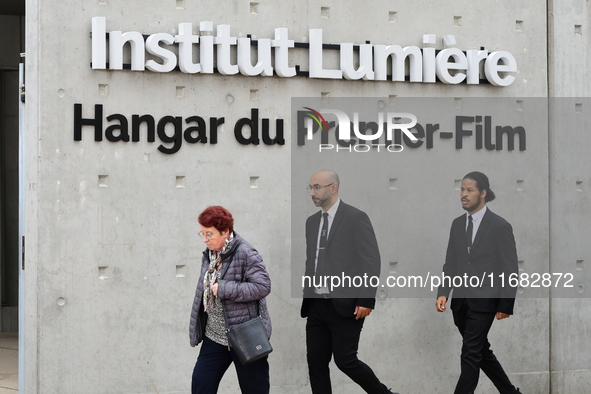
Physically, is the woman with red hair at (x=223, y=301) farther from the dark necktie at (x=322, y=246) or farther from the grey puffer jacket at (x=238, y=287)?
the dark necktie at (x=322, y=246)

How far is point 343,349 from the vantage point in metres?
6.95

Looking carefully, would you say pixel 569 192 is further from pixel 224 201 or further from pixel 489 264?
pixel 224 201

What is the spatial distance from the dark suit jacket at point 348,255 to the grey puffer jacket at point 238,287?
1017 millimetres

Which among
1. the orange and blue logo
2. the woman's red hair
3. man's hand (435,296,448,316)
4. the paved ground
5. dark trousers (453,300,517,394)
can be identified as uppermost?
the orange and blue logo

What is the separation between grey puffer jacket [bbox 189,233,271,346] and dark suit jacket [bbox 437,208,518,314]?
213 centimetres

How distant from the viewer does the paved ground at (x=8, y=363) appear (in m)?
8.61

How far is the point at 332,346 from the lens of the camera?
706 centimetres

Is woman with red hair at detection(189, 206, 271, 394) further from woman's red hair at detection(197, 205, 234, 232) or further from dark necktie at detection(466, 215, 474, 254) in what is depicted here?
dark necktie at detection(466, 215, 474, 254)

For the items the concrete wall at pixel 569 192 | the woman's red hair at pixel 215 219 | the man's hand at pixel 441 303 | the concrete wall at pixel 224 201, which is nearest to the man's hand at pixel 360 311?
the man's hand at pixel 441 303

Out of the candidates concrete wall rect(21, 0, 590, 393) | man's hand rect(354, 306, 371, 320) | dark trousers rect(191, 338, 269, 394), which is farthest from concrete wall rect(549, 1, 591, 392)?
dark trousers rect(191, 338, 269, 394)

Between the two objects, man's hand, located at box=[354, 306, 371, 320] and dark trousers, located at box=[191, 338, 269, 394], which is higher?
man's hand, located at box=[354, 306, 371, 320]

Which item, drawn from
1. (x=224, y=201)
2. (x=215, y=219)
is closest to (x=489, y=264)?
(x=224, y=201)

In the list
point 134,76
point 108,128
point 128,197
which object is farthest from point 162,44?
point 128,197

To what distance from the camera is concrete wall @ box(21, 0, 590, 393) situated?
24.3 feet
